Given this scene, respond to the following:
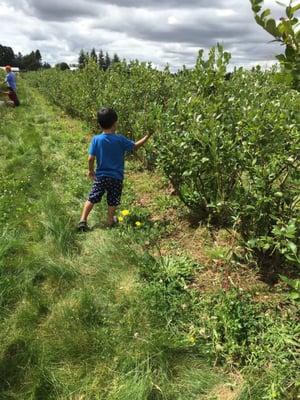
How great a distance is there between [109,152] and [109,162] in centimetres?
12

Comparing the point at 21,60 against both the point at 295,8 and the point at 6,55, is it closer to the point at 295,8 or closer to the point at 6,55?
the point at 6,55

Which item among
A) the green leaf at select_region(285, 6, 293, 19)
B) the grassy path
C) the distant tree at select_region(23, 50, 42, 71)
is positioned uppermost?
the distant tree at select_region(23, 50, 42, 71)

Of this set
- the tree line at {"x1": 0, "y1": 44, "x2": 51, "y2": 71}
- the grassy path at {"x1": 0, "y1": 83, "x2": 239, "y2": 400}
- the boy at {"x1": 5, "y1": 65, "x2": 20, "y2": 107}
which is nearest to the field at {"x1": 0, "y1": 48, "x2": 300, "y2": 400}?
the grassy path at {"x1": 0, "y1": 83, "x2": 239, "y2": 400}

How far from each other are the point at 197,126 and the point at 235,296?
1730 mm

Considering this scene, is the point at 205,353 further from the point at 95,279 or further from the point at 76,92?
the point at 76,92

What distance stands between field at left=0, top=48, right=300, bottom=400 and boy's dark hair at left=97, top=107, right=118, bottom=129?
0.60 m

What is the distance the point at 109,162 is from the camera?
4738mm

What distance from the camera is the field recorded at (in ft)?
8.46

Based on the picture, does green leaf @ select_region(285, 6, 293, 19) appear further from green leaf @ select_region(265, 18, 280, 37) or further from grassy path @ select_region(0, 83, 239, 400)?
Result: grassy path @ select_region(0, 83, 239, 400)

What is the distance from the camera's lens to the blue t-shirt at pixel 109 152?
15.4 ft

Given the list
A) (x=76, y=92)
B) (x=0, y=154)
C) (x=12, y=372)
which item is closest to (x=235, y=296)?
(x=12, y=372)

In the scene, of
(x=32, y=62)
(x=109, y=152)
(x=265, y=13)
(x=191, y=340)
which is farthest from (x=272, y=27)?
(x=32, y=62)

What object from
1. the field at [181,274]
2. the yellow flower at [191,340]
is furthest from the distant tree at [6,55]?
the yellow flower at [191,340]

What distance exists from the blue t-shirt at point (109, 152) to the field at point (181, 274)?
0.45 meters
